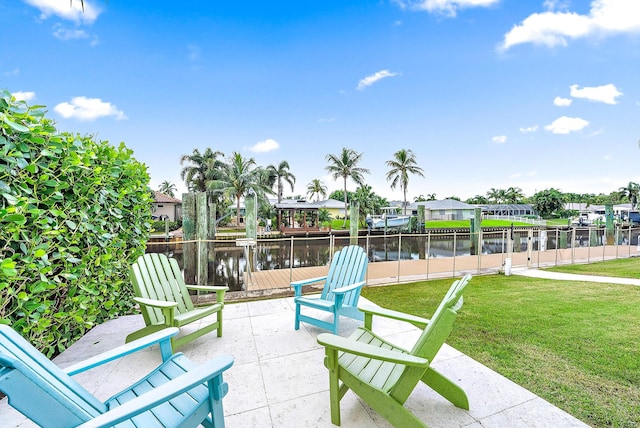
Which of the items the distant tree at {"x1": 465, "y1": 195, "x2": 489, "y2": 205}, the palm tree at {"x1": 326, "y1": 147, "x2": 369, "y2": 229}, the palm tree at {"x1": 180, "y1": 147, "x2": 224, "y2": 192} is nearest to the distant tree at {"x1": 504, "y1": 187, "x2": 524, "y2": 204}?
the distant tree at {"x1": 465, "y1": 195, "x2": 489, "y2": 205}

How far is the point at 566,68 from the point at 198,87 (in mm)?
15832

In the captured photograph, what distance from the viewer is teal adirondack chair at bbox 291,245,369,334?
2983 millimetres

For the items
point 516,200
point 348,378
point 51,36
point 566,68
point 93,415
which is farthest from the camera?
point 516,200

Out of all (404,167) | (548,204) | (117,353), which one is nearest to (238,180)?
(404,167)

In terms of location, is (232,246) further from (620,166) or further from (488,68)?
(620,166)

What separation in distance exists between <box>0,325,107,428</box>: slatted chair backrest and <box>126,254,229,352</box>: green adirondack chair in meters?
1.35

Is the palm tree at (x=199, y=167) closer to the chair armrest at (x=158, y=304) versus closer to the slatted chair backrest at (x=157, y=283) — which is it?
the slatted chair backrest at (x=157, y=283)

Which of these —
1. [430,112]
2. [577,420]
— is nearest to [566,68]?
[430,112]

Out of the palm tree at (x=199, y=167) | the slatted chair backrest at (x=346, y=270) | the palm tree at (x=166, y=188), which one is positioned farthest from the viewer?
the palm tree at (x=166, y=188)

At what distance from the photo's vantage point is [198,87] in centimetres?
1409

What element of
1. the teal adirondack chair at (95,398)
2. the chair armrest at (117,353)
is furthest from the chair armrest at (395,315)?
the chair armrest at (117,353)

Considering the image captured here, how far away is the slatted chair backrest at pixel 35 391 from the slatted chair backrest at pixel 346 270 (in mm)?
2583

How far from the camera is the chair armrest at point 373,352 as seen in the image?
142 cm

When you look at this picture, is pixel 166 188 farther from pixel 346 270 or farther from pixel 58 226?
pixel 346 270
